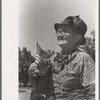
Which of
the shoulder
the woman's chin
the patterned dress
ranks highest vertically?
the woman's chin

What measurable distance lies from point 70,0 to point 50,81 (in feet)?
1.42

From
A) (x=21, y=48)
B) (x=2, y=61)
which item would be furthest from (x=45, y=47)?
(x=2, y=61)

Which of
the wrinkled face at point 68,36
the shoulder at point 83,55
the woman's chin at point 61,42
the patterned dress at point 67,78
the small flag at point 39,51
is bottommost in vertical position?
the patterned dress at point 67,78

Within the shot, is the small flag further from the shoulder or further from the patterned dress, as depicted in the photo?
the shoulder

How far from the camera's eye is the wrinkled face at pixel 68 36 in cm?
138

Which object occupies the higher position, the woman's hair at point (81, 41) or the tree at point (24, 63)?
the woman's hair at point (81, 41)

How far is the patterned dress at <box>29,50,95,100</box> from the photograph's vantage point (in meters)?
1.36

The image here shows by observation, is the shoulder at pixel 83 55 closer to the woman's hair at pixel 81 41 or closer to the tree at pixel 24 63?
the woman's hair at pixel 81 41

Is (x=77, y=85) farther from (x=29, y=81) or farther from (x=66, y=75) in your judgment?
(x=29, y=81)

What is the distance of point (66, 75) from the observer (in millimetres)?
1376

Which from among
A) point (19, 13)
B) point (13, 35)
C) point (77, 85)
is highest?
point (19, 13)

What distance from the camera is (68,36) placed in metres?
1.38

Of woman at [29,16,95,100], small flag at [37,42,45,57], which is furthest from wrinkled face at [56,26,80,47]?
small flag at [37,42,45,57]

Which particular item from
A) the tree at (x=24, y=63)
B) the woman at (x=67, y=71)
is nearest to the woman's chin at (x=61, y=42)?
the woman at (x=67, y=71)
